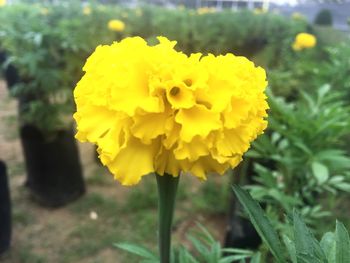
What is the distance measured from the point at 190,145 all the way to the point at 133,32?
4321mm

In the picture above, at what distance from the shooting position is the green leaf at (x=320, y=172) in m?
1.04

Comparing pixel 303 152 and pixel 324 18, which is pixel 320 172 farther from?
pixel 324 18

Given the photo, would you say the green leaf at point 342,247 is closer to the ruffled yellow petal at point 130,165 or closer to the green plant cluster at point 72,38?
the ruffled yellow petal at point 130,165

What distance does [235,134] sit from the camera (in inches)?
18.8

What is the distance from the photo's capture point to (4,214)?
197cm

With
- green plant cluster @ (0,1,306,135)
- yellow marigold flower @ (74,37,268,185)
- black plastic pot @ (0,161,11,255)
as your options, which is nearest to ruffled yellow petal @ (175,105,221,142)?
yellow marigold flower @ (74,37,268,185)

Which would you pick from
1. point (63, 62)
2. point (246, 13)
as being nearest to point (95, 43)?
point (63, 62)

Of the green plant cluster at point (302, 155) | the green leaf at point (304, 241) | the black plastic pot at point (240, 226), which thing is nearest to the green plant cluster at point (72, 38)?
the black plastic pot at point (240, 226)

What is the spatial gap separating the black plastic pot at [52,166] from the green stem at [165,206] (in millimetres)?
1938

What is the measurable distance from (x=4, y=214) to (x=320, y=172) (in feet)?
5.11

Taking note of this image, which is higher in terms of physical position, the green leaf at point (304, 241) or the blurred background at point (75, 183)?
the green leaf at point (304, 241)

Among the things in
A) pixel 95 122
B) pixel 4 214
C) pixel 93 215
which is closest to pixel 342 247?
pixel 95 122

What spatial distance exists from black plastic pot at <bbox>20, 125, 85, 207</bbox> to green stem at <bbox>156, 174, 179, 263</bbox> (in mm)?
1938

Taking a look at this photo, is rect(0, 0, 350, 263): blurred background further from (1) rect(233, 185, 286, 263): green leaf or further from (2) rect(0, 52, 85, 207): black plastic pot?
(1) rect(233, 185, 286, 263): green leaf
